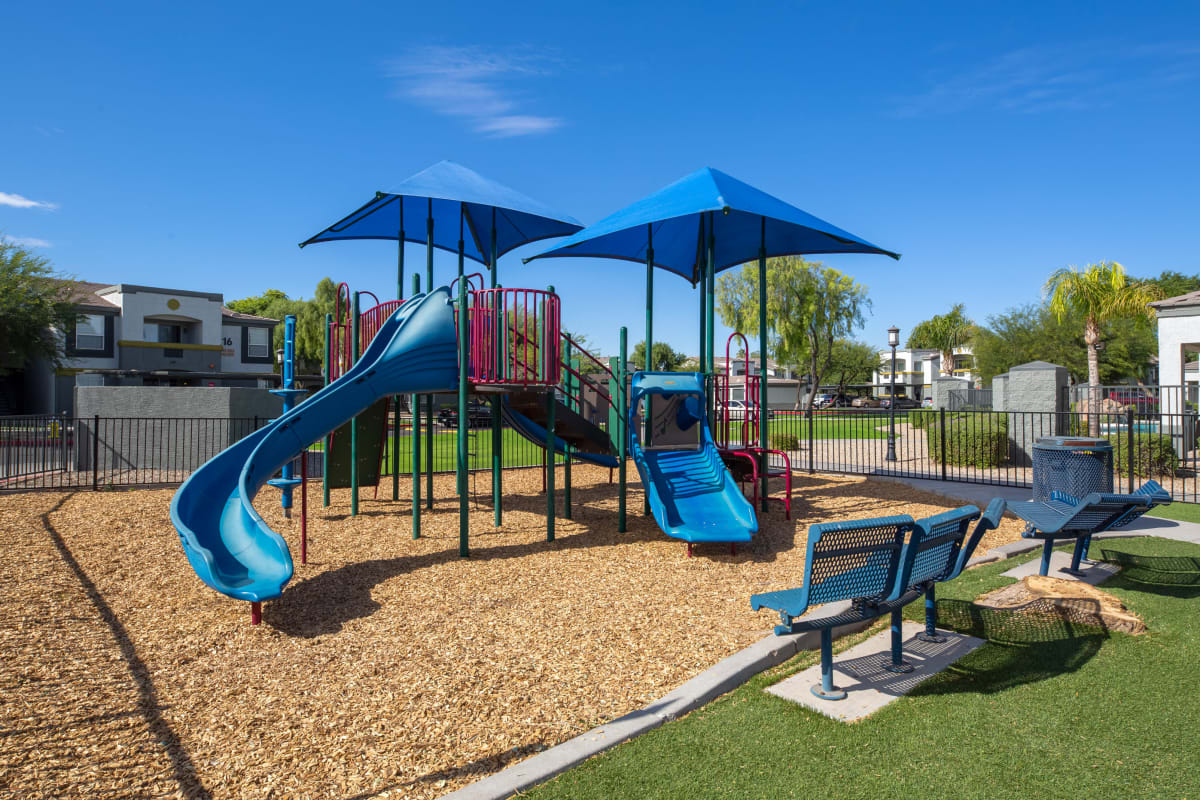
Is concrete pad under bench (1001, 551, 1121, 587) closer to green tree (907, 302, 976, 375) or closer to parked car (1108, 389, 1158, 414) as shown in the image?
parked car (1108, 389, 1158, 414)

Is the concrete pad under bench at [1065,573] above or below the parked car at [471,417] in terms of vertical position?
below

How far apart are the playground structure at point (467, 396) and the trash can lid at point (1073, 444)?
2852 millimetres

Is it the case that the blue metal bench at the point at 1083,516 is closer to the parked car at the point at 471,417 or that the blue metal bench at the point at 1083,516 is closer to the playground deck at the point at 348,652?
the playground deck at the point at 348,652

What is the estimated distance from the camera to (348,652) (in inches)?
182

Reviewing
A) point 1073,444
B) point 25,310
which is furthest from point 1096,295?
point 25,310

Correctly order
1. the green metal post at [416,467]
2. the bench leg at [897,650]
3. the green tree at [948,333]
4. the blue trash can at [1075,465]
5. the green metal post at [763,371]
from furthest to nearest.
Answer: the green tree at [948,333] → the green metal post at [763,371] → the green metal post at [416,467] → the blue trash can at [1075,465] → the bench leg at [897,650]

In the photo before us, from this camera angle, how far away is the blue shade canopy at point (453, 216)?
28.5ft

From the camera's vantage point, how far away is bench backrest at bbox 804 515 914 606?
371 cm

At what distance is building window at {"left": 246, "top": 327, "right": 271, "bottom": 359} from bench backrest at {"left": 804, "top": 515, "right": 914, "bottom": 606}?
5541 cm

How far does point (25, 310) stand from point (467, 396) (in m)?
33.7

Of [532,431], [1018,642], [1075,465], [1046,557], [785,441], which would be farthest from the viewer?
[785,441]

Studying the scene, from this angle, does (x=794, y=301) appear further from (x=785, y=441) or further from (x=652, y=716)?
(x=652, y=716)

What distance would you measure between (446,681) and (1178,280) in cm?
7306

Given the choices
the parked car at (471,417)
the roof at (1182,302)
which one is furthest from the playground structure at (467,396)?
the parked car at (471,417)
